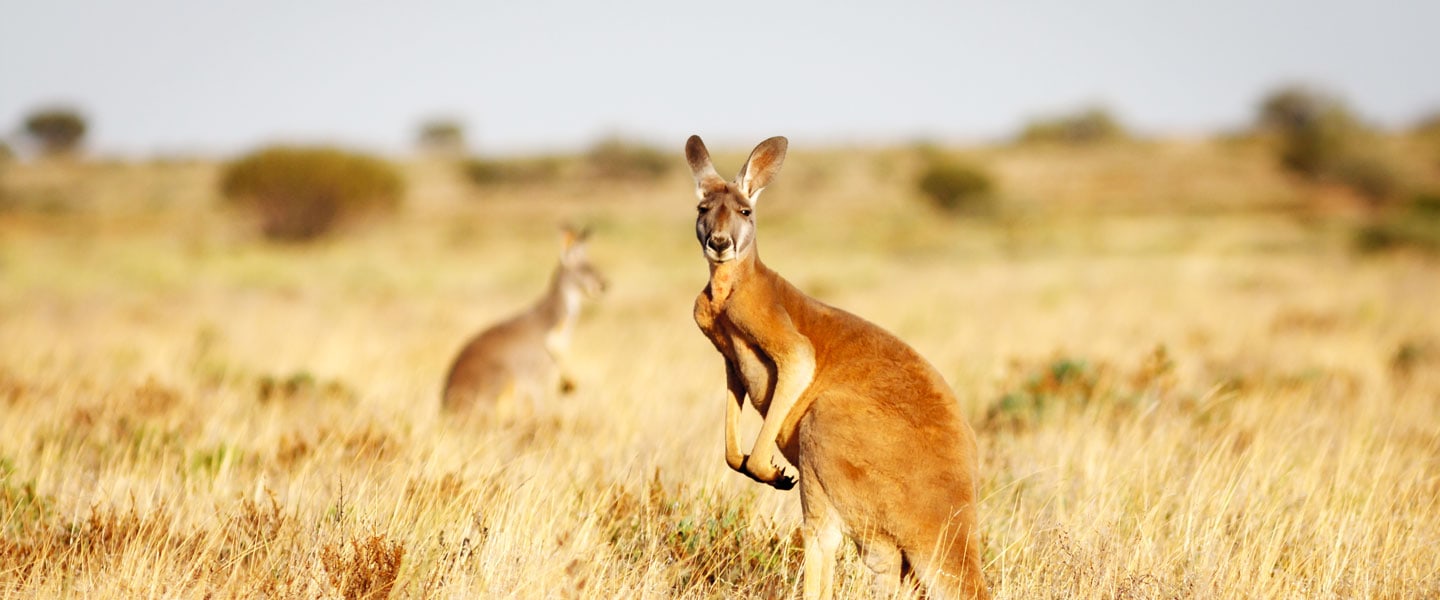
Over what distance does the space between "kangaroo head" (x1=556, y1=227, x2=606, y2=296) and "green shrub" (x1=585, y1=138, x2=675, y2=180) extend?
2167 inches

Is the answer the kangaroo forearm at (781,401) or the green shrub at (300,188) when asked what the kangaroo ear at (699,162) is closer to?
the kangaroo forearm at (781,401)

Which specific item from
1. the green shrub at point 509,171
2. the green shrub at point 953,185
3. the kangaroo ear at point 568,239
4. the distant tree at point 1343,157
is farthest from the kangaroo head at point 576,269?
the green shrub at point 509,171

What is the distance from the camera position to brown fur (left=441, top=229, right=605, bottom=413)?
23.2ft

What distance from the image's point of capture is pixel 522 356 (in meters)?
7.64

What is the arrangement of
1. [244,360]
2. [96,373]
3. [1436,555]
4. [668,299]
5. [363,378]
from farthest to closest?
[668,299], [244,360], [363,378], [96,373], [1436,555]

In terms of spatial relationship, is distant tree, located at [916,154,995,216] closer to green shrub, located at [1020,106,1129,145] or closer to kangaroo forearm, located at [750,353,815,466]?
kangaroo forearm, located at [750,353,815,466]

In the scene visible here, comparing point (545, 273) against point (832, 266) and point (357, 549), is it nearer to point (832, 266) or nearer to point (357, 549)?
point (832, 266)

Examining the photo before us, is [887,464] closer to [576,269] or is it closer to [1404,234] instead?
[576,269]

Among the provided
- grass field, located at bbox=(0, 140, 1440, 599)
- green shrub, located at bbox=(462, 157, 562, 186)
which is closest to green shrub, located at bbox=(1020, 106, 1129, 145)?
green shrub, located at bbox=(462, 157, 562, 186)

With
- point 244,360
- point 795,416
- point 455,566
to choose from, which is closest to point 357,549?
point 455,566

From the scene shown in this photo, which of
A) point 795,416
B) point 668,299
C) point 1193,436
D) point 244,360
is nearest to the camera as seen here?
point 795,416

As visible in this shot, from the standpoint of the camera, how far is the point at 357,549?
131 inches

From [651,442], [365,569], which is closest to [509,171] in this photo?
[651,442]

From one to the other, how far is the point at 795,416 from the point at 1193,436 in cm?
Answer: 350
